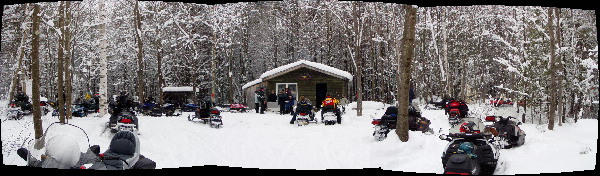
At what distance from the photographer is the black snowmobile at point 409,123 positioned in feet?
13.6

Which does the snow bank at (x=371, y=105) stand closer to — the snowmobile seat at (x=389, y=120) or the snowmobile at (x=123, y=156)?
the snowmobile seat at (x=389, y=120)

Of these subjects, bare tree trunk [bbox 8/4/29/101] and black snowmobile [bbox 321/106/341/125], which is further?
black snowmobile [bbox 321/106/341/125]

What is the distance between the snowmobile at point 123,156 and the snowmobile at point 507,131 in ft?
10.4

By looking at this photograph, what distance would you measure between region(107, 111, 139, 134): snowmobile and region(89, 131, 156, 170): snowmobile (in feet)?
0.53

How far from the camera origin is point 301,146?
420 centimetres

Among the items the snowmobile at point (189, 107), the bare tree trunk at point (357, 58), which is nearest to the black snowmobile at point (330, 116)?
the bare tree trunk at point (357, 58)

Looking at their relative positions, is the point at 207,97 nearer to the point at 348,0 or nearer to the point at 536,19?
the point at 348,0

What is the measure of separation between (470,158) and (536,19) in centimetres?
127

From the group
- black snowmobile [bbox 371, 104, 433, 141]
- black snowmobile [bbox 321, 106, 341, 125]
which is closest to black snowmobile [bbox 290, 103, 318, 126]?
black snowmobile [bbox 321, 106, 341, 125]

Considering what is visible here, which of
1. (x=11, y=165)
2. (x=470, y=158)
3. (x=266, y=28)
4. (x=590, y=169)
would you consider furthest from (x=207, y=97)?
(x=590, y=169)

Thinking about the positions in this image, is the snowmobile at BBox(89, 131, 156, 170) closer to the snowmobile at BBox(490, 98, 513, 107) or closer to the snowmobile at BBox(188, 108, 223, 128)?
the snowmobile at BBox(188, 108, 223, 128)

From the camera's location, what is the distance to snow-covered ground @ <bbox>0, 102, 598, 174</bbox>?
3405 millimetres

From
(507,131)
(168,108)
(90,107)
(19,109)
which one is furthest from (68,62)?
(507,131)

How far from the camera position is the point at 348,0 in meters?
4.05
